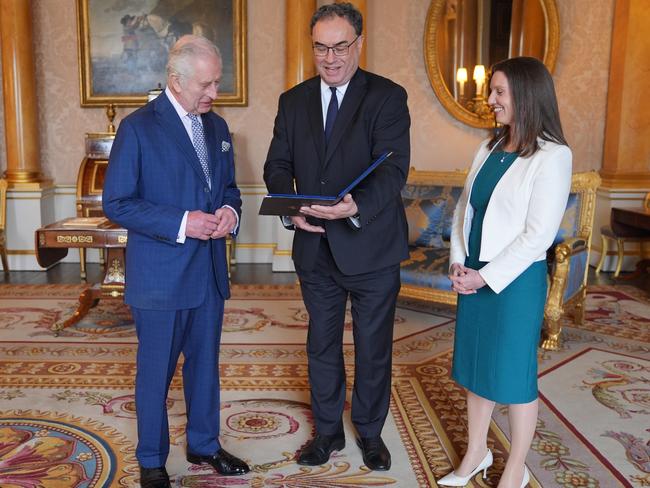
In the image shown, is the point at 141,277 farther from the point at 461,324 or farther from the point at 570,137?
the point at 570,137

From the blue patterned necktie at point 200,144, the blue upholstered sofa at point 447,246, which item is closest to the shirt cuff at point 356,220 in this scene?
the blue patterned necktie at point 200,144

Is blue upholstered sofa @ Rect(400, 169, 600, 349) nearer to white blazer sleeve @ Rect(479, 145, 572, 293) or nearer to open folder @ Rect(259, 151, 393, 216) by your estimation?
white blazer sleeve @ Rect(479, 145, 572, 293)

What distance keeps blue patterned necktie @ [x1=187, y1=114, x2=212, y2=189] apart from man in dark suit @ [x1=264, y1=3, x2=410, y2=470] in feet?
0.92

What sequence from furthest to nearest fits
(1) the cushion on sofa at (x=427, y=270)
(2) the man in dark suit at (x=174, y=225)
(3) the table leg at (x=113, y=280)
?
(1) the cushion on sofa at (x=427, y=270) < (3) the table leg at (x=113, y=280) < (2) the man in dark suit at (x=174, y=225)

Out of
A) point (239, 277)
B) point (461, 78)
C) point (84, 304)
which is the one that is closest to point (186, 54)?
point (84, 304)

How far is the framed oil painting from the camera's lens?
7.38 metres

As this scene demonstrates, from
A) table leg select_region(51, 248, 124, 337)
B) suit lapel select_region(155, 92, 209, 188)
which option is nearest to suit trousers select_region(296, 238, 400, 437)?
suit lapel select_region(155, 92, 209, 188)

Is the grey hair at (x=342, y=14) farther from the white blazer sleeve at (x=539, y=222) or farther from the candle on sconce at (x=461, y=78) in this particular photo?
the candle on sconce at (x=461, y=78)

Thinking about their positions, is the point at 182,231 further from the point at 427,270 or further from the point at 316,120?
the point at 427,270

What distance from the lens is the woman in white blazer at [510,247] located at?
92.1 inches

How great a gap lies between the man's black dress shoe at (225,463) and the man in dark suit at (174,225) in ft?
0.71

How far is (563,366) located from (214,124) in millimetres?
2908

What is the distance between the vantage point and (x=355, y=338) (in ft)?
9.52

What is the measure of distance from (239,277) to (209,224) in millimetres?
4587
